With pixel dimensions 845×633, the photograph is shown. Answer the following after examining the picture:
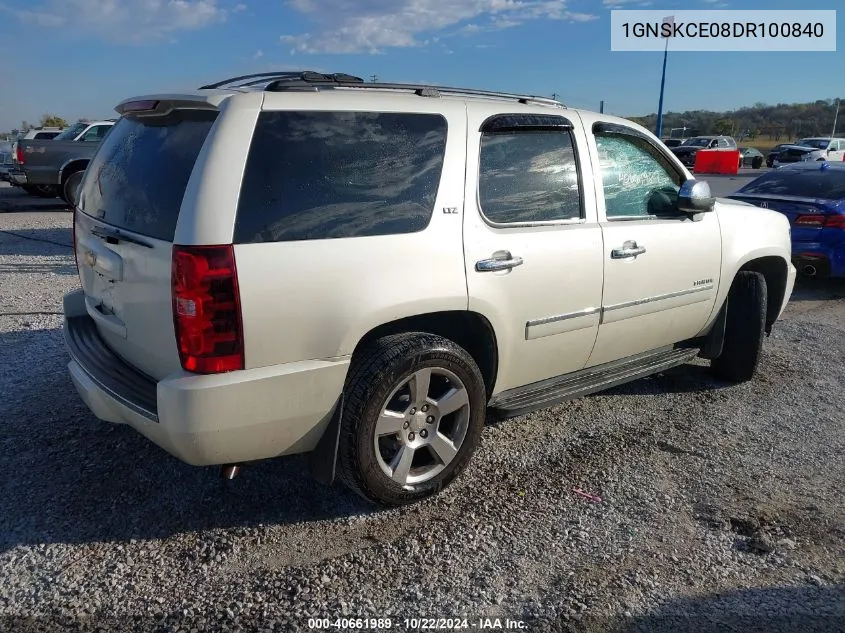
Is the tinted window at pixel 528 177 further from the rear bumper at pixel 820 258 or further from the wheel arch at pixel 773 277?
the rear bumper at pixel 820 258

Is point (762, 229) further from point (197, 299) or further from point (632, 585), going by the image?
point (197, 299)

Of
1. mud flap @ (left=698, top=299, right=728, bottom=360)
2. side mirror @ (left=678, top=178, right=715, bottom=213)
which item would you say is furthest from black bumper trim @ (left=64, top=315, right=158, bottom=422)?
mud flap @ (left=698, top=299, right=728, bottom=360)

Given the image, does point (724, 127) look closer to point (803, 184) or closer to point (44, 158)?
point (803, 184)

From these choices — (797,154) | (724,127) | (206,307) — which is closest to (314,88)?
(206,307)

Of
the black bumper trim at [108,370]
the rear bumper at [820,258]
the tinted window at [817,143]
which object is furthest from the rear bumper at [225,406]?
the tinted window at [817,143]

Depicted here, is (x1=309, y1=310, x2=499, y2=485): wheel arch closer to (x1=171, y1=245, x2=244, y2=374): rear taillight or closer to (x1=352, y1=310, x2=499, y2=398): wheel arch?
(x1=352, y1=310, x2=499, y2=398): wheel arch

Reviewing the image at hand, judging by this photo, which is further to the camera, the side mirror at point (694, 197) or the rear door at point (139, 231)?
the side mirror at point (694, 197)

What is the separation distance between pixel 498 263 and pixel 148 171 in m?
1.60

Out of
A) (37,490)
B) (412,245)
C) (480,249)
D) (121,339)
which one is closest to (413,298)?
(412,245)

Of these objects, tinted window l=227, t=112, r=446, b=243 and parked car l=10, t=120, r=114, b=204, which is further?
parked car l=10, t=120, r=114, b=204

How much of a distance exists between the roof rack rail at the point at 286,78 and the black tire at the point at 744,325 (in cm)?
302

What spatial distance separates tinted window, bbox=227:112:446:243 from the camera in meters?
2.73

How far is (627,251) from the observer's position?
3.91m

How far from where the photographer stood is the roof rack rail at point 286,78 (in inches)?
129
